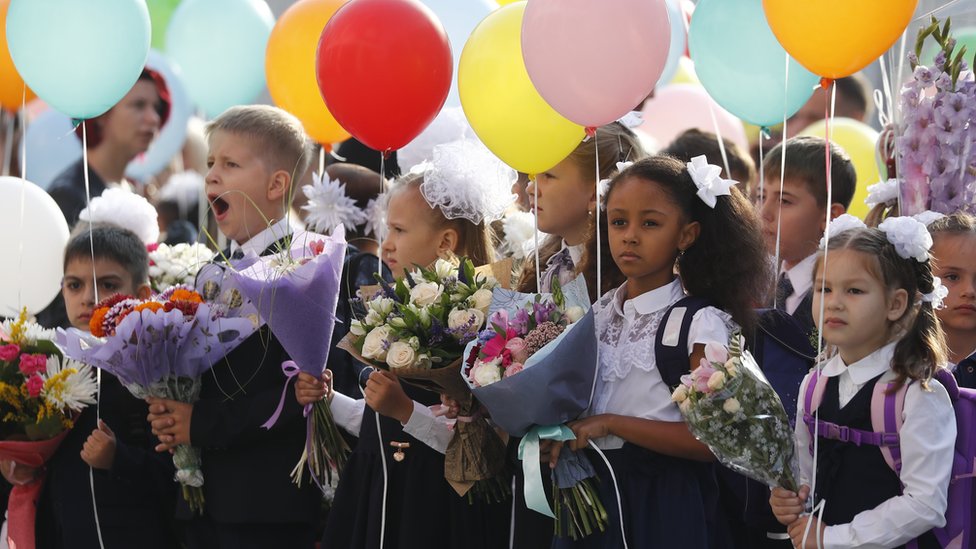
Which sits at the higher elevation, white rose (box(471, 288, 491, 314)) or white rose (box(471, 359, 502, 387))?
white rose (box(471, 288, 491, 314))

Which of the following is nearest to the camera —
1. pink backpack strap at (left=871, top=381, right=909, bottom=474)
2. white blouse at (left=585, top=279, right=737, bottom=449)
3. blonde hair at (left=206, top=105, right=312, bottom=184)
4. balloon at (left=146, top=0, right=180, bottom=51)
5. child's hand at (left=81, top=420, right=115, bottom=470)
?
pink backpack strap at (left=871, top=381, right=909, bottom=474)

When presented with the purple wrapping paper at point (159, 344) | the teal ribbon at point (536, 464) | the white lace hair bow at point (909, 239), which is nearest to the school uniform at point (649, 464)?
the teal ribbon at point (536, 464)

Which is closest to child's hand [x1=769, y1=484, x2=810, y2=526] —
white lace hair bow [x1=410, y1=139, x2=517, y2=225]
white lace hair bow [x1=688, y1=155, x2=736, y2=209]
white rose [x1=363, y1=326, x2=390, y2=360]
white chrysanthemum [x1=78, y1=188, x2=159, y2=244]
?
white lace hair bow [x1=688, y1=155, x2=736, y2=209]

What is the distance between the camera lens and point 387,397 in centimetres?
369

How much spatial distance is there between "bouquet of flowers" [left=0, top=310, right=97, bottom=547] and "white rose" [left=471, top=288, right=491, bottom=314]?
5.41 feet

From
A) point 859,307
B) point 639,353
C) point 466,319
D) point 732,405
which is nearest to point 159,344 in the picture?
point 466,319

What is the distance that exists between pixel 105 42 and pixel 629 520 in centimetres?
258

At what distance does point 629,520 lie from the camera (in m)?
3.33

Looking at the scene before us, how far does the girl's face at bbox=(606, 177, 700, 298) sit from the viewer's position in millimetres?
3443

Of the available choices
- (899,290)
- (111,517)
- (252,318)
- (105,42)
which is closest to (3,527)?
(111,517)

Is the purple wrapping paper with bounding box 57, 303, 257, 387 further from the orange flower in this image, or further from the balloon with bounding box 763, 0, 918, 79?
the balloon with bounding box 763, 0, 918, 79

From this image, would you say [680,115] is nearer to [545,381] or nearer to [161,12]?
[161,12]

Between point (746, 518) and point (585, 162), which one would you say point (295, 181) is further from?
point (746, 518)

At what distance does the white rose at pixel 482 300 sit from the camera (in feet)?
11.4
